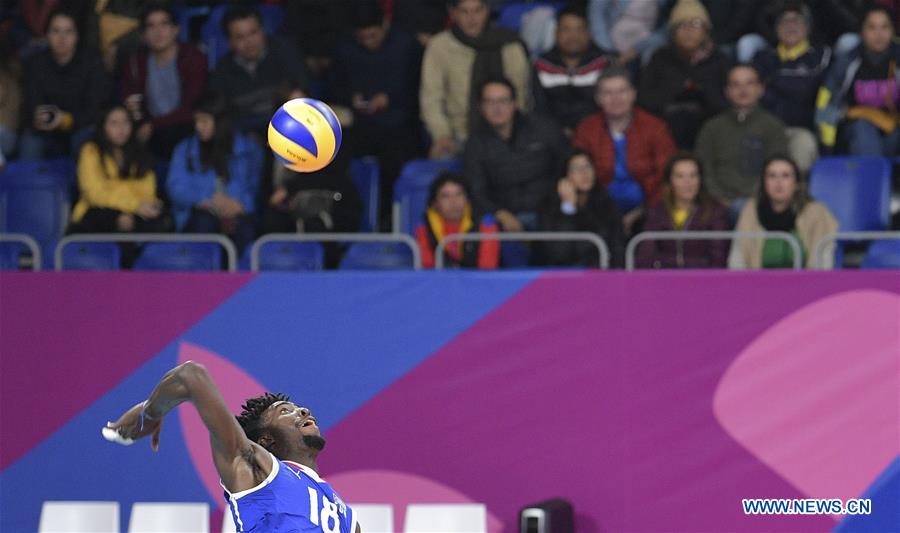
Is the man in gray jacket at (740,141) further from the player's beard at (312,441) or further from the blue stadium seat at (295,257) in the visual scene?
the player's beard at (312,441)

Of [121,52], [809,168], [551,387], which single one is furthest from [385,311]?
[121,52]

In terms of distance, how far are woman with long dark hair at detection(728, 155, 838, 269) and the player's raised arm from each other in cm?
595

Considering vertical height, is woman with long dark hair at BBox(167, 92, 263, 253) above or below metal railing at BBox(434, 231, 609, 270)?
above

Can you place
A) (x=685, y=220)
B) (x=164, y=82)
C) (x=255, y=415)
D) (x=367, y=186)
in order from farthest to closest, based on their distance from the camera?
1. (x=164, y=82)
2. (x=367, y=186)
3. (x=685, y=220)
4. (x=255, y=415)

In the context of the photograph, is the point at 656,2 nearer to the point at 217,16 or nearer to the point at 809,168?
the point at 809,168

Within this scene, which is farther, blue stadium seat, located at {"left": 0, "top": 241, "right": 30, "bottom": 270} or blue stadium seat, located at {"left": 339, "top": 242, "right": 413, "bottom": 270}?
blue stadium seat, located at {"left": 0, "top": 241, "right": 30, "bottom": 270}

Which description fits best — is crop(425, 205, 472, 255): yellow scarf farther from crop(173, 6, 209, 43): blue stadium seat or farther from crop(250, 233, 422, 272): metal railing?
crop(173, 6, 209, 43): blue stadium seat

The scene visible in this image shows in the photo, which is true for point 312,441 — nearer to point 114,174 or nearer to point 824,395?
point 824,395

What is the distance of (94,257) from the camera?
12203mm

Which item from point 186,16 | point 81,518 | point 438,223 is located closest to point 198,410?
point 81,518

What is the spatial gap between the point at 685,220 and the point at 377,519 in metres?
3.36

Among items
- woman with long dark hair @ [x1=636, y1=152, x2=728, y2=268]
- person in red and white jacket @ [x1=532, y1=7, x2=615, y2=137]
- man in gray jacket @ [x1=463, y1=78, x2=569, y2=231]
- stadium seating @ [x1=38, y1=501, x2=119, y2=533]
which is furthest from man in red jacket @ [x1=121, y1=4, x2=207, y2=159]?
woman with long dark hair @ [x1=636, y1=152, x2=728, y2=268]

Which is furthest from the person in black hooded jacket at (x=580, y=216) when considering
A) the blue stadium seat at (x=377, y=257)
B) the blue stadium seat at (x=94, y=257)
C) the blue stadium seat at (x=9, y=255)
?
the blue stadium seat at (x=9, y=255)

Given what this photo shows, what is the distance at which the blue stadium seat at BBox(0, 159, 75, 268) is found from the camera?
42.8 ft
